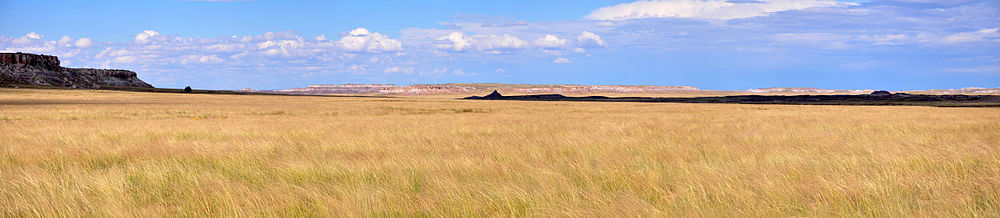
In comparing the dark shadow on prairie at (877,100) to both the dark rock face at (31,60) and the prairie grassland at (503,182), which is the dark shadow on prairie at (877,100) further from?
the dark rock face at (31,60)

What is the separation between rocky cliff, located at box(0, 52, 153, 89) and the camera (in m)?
149

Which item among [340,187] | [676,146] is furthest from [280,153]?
[676,146]

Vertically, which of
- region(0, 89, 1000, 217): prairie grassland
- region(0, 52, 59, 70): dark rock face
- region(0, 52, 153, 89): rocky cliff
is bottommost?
region(0, 89, 1000, 217): prairie grassland

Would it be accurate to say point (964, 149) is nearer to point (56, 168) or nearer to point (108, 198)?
point (108, 198)

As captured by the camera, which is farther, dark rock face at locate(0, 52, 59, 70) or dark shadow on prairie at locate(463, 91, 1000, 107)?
dark rock face at locate(0, 52, 59, 70)

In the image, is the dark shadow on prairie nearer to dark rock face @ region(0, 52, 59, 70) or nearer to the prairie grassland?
the prairie grassland

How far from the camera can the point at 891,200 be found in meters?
5.44

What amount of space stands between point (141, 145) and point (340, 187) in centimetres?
695

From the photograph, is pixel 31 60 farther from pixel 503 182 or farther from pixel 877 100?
pixel 503 182

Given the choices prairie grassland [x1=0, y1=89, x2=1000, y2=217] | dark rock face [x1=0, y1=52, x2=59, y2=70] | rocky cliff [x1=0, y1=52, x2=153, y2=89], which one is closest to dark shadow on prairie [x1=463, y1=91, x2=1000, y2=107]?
prairie grassland [x1=0, y1=89, x2=1000, y2=217]

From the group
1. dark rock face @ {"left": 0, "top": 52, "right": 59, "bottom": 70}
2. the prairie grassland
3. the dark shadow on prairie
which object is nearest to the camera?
the prairie grassland

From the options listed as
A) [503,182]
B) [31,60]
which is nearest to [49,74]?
[31,60]

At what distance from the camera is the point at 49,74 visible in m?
160

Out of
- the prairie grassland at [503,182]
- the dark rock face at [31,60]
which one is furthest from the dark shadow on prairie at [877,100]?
the dark rock face at [31,60]
